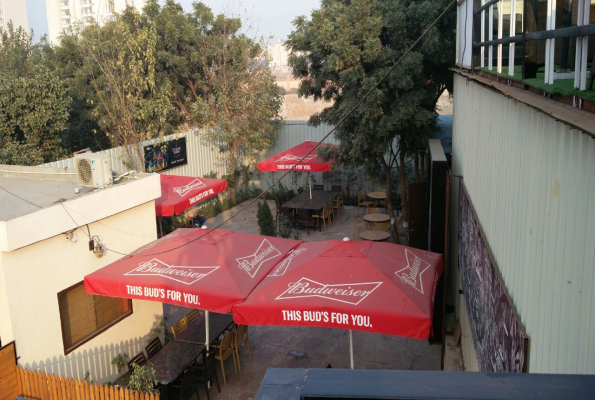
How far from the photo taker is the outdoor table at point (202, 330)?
827cm

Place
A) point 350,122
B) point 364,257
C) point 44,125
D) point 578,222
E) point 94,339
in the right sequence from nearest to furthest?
point 578,222, point 364,257, point 94,339, point 350,122, point 44,125

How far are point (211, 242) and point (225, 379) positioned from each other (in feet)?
7.02

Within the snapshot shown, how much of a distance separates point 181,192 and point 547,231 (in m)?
9.57

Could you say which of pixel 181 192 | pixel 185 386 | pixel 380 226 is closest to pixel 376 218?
pixel 380 226

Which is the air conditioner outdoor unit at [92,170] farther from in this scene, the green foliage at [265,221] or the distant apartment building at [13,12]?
the distant apartment building at [13,12]

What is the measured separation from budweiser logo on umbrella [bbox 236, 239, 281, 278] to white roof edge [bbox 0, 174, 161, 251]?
2.19m

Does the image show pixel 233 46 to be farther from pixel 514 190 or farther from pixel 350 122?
pixel 514 190

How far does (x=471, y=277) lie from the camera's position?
6234 mm

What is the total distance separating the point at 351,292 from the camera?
645cm

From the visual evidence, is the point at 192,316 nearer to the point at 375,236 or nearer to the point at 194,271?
the point at 194,271

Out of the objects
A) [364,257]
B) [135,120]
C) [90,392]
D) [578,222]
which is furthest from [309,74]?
[578,222]

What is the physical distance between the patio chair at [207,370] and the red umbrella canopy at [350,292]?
4.92 ft

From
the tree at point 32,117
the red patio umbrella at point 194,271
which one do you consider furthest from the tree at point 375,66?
the tree at point 32,117

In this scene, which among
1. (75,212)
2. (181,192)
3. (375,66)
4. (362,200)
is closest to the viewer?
(75,212)
